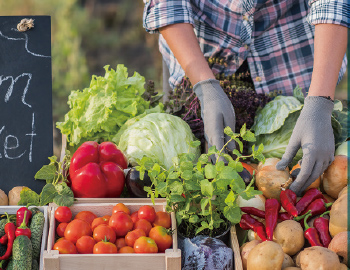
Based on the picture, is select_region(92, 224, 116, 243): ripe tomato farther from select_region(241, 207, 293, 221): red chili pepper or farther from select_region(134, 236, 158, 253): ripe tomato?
select_region(241, 207, 293, 221): red chili pepper

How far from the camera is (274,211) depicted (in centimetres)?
A: 170

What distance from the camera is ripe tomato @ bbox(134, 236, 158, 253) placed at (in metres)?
1.48

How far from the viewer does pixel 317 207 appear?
173 cm

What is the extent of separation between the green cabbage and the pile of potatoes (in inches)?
17.4

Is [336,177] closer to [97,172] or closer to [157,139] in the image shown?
[157,139]

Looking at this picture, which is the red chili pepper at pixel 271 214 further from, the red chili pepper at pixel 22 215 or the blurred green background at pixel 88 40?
the blurred green background at pixel 88 40

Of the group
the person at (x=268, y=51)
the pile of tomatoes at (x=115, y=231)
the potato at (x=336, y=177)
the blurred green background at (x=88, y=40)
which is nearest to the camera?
the pile of tomatoes at (x=115, y=231)

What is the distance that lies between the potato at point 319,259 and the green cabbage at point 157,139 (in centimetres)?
85

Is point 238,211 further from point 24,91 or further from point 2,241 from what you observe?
point 24,91

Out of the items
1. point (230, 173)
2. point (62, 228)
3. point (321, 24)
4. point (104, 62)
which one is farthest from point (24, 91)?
point (104, 62)

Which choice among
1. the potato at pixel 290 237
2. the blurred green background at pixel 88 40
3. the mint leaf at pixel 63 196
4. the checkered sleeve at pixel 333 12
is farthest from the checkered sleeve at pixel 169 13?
the blurred green background at pixel 88 40

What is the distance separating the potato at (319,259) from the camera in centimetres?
139

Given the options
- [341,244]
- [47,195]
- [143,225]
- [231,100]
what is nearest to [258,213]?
[341,244]

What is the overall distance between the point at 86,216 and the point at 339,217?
0.93m
